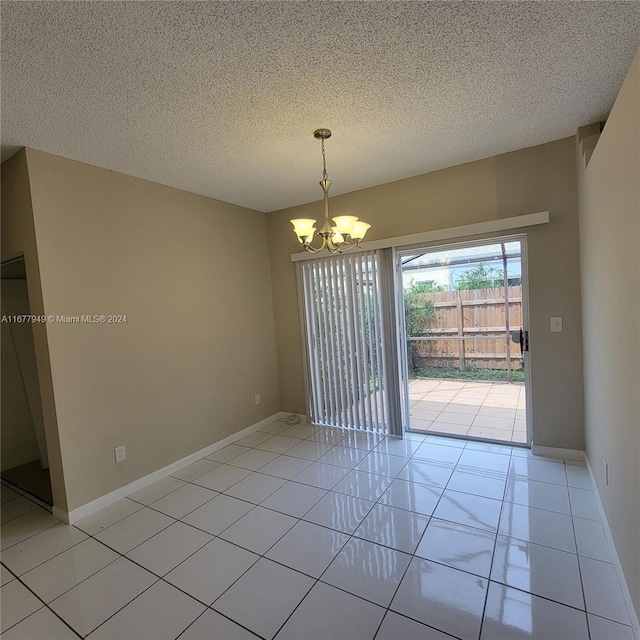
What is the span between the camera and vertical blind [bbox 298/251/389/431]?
12.0 ft

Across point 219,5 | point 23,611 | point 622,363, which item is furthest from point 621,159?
point 23,611

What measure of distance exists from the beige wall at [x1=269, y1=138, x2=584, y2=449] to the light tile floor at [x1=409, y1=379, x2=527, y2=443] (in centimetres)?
59

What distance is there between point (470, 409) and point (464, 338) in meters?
1.06

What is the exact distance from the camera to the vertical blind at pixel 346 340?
144 inches

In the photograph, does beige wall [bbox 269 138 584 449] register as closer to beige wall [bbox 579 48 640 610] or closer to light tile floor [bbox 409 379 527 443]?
beige wall [bbox 579 48 640 610]

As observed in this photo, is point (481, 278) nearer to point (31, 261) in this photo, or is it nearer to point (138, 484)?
point (138, 484)

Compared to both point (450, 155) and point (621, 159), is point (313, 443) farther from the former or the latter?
point (621, 159)

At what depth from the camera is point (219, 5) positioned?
1341 millimetres

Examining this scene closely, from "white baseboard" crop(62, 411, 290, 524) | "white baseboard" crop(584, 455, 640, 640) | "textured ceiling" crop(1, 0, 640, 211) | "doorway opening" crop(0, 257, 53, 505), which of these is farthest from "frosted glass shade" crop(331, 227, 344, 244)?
"doorway opening" crop(0, 257, 53, 505)

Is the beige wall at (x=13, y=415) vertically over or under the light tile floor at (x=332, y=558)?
over

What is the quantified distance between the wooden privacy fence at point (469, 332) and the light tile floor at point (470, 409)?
35 centimetres

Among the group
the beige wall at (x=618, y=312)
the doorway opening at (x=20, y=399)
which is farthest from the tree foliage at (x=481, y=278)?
A: the doorway opening at (x=20, y=399)

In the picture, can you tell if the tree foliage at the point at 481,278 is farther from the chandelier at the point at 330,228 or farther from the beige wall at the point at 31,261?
the beige wall at the point at 31,261

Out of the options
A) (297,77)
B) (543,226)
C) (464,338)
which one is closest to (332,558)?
(297,77)
